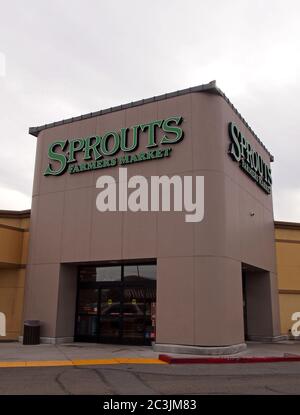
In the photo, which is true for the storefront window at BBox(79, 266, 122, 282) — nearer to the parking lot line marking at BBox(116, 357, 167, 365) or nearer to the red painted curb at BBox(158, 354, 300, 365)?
the parking lot line marking at BBox(116, 357, 167, 365)

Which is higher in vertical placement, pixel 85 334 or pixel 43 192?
pixel 43 192

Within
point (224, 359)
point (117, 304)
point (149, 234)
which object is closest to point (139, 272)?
point (117, 304)

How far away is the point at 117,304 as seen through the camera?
18.3m

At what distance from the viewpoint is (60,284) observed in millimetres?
18578

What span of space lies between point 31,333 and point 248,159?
1230 centimetres

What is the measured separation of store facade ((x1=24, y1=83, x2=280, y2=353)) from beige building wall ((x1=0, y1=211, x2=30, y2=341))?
720 mm

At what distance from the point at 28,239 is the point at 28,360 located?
7.80 meters

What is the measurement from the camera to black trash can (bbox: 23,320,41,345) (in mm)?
17859

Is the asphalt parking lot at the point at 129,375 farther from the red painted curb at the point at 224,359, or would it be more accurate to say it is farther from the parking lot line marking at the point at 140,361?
the red painted curb at the point at 224,359

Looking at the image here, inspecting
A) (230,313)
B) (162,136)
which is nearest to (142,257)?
(230,313)

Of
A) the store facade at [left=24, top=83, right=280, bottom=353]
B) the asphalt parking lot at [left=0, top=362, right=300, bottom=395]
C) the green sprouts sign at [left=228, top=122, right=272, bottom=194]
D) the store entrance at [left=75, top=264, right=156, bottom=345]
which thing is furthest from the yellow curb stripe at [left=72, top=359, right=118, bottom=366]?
the green sprouts sign at [left=228, top=122, right=272, bottom=194]

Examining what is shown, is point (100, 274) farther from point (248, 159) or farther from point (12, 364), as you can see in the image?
point (248, 159)
